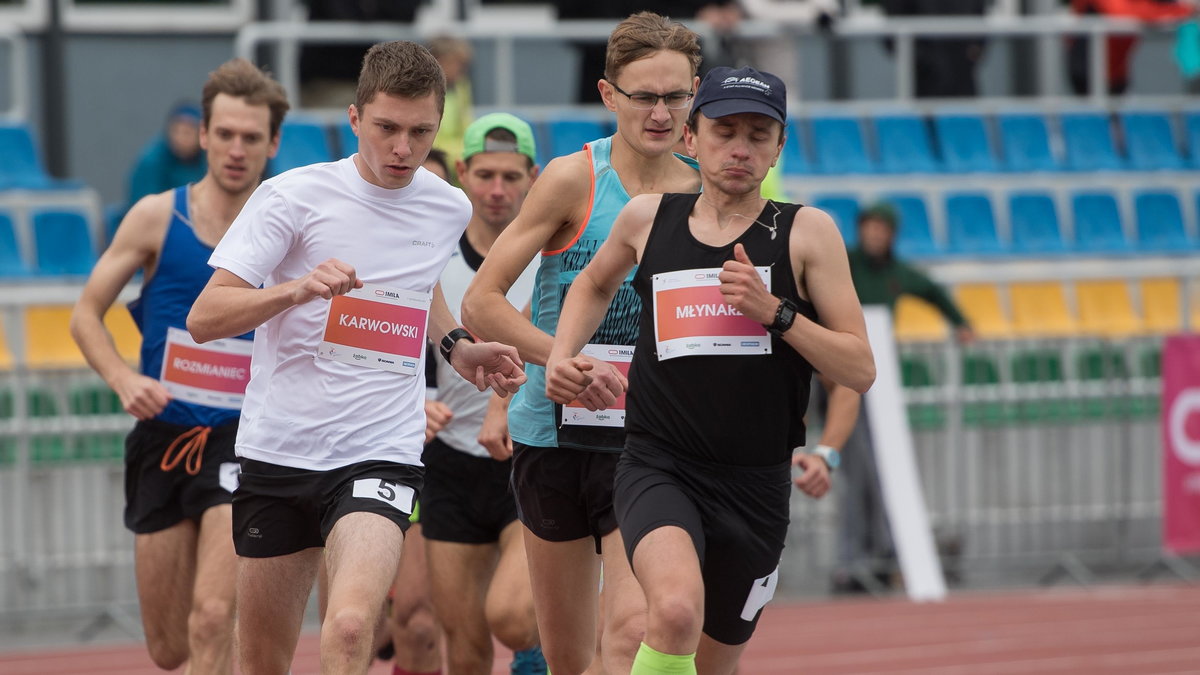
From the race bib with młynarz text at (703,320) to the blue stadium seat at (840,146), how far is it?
11.5 metres

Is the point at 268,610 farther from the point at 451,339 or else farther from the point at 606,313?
the point at 606,313

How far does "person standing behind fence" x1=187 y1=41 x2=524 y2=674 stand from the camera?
5535 millimetres

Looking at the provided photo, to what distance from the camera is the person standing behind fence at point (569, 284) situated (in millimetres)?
5965

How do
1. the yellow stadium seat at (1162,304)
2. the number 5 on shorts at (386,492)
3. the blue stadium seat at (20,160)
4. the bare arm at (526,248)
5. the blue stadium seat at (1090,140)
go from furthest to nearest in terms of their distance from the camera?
the blue stadium seat at (1090,140), the yellow stadium seat at (1162,304), the blue stadium seat at (20,160), the bare arm at (526,248), the number 5 on shorts at (386,492)

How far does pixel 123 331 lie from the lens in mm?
12352

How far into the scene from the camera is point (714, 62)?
1518 centimetres

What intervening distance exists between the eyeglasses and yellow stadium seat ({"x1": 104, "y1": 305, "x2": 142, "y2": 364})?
6626 mm

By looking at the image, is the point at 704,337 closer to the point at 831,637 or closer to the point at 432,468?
the point at 432,468

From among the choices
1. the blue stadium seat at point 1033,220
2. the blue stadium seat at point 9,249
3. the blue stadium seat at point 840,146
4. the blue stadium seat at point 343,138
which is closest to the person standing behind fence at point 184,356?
the blue stadium seat at point 9,249

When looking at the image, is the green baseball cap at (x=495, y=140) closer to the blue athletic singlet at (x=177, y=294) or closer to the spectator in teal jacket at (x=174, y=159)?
the blue athletic singlet at (x=177, y=294)

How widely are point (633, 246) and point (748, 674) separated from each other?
4.51m

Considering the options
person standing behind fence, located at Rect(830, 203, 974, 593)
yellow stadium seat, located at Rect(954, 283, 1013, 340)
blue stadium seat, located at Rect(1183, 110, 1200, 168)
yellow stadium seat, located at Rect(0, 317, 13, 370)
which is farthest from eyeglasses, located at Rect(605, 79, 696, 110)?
blue stadium seat, located at Rect(1183, 110, 1200, 168)

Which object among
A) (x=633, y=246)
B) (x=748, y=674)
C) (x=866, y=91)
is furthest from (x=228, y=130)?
(x=866, y=91)

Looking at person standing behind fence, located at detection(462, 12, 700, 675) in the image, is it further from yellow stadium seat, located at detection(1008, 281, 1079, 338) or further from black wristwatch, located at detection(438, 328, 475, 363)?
yellow stadium seat, located at detection(1008, 281, 1079, 338)
